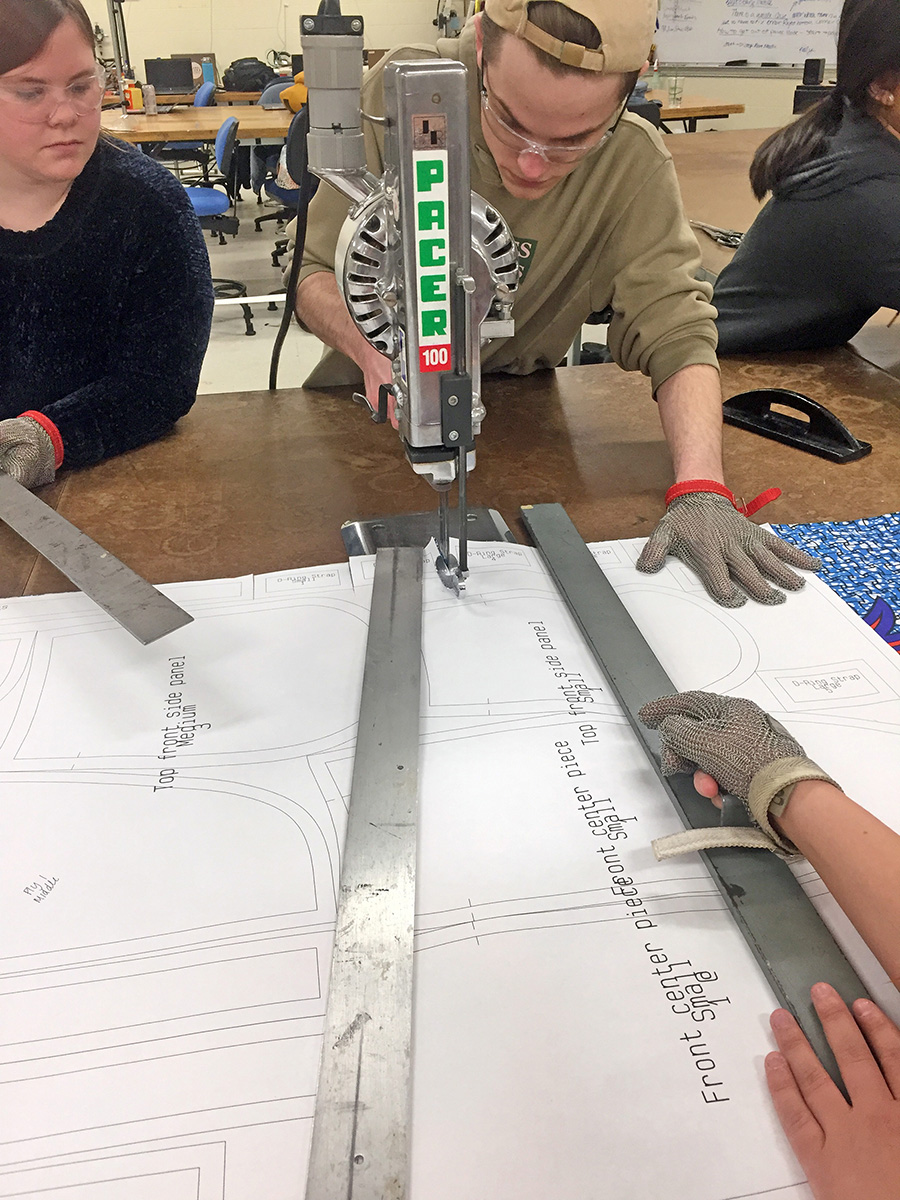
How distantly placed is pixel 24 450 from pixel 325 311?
0.49m

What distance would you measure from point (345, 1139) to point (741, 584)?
748mm

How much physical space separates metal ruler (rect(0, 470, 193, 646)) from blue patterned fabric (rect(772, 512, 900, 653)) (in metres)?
0.77

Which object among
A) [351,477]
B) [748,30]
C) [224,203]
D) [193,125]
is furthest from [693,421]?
[748,30]

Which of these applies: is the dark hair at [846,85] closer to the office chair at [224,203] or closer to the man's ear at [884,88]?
the man's ear at [884,88]

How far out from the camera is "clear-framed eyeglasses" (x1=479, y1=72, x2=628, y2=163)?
3.42 ft

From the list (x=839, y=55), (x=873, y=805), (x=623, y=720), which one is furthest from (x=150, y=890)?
(x=839, y=55)

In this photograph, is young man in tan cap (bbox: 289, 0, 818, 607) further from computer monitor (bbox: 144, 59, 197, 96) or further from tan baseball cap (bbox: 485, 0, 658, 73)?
computer monitor (bbox: 144, 59, 197, 96)

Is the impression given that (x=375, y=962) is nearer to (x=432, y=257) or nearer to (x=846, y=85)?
(x=432, y=257)

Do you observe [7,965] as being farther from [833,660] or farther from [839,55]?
[839,55]

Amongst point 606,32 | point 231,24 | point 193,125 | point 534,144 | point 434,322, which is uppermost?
point 231,24

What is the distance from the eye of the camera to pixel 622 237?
140cm

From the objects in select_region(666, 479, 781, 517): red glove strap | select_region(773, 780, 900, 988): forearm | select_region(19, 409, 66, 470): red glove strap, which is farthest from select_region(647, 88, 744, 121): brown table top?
select_region(773, 780, 900, 988): forearm

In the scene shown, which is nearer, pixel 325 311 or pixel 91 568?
pixel 91 568

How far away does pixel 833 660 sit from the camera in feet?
2.99
